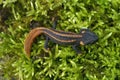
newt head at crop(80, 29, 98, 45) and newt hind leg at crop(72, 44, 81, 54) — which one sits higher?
newt head at crop(80, 29, 98, 45)

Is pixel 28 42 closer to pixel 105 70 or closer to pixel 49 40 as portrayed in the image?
pixel 49 40

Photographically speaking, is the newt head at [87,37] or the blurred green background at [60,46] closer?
the newt head at [87,37]

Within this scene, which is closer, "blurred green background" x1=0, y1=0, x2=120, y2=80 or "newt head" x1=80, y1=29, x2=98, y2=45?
"newt head" x1=80, y1=29, x2=98, y2=45

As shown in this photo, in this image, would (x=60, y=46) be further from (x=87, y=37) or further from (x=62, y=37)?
(x=87, y=37)

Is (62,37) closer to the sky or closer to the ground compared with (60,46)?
closer to the sky

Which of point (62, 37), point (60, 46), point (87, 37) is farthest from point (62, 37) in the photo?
point (87, 37)
